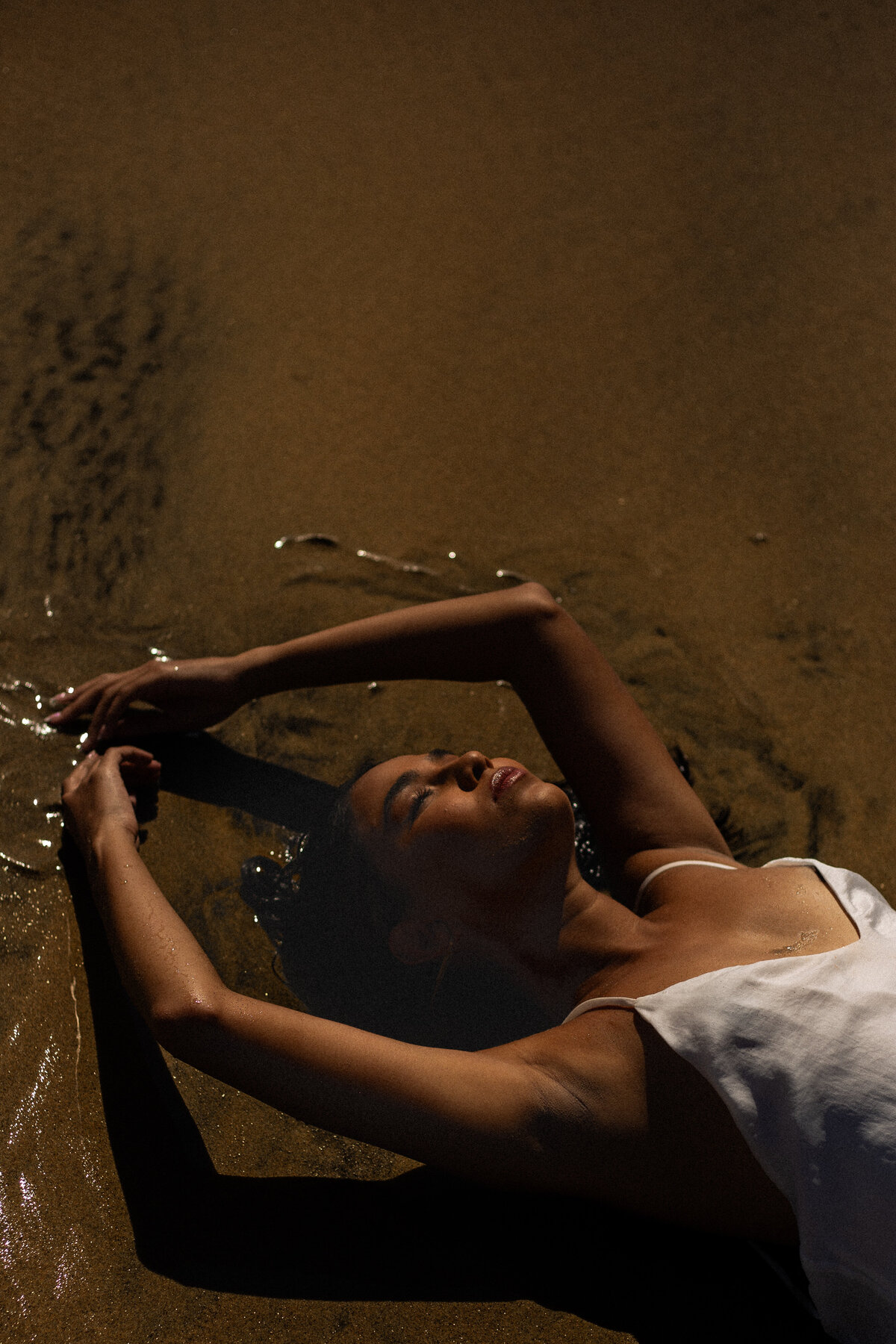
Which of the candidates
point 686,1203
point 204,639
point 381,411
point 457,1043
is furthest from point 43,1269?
point 381,411

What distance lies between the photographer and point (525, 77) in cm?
429

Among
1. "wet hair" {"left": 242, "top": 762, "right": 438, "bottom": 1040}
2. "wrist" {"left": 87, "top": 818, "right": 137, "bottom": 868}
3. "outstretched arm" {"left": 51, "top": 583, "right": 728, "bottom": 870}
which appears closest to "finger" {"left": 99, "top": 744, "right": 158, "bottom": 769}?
"outstretched arm" {"left": 51, "top": 583, "right": 728, "bottom": 870}

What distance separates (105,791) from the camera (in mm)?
2275

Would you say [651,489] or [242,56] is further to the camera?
[242,56]

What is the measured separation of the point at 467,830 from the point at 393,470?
1678 mm

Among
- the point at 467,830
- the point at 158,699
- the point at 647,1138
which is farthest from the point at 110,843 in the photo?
the point at 647,1138

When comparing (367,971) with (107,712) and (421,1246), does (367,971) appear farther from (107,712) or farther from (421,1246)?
(107,712)

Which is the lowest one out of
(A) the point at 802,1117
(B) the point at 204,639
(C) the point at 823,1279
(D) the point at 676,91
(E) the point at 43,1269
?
(E) the point at 43,1269

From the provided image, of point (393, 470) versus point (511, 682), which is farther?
point (393, 470)

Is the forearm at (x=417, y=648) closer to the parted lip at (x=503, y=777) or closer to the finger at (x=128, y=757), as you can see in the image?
the finger at (x=128, y=757)

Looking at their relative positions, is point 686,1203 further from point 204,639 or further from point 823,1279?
point 204,639

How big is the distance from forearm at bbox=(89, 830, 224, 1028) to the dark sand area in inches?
11.8

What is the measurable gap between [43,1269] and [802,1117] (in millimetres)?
1338

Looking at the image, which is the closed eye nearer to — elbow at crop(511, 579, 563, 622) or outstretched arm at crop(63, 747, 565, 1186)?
outstretched arm at crop(63, 747, 565, 1186)
